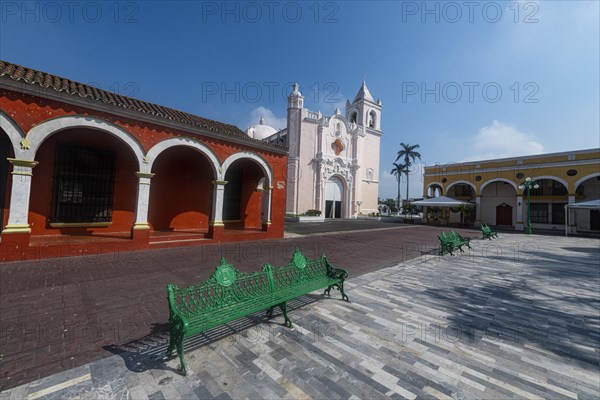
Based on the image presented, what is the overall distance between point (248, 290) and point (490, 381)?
2998 mm

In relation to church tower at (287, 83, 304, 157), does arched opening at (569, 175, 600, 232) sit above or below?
below

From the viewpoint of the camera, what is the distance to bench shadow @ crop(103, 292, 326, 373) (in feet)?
8.75

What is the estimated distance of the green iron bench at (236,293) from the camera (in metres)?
2.71

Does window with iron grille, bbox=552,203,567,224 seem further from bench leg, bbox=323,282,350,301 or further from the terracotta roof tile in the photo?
bench leg, bbox=323,282,350,301

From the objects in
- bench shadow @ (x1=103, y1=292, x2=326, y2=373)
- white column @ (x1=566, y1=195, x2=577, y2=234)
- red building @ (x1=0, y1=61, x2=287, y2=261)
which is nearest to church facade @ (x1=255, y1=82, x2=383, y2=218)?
red building @ (x1=0, y1=61, x2=287, y2=261)

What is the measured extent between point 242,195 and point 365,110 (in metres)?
30.6

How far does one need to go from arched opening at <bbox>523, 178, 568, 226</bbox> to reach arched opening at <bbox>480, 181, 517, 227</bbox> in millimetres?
1606

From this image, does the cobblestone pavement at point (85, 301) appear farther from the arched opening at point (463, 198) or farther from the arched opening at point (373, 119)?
the arched opening at point (373, 119)

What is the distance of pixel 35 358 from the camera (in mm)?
2697

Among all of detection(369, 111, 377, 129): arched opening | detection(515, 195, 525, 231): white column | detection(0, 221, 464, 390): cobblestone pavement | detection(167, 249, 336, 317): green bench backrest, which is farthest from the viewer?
detection(369, 111, 377, 129): arched opening

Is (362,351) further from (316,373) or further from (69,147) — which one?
(69,147)

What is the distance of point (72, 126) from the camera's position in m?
6.82

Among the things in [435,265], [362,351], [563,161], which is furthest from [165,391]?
[563,161]

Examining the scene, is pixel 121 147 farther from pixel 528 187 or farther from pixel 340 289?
pixel 528 187
